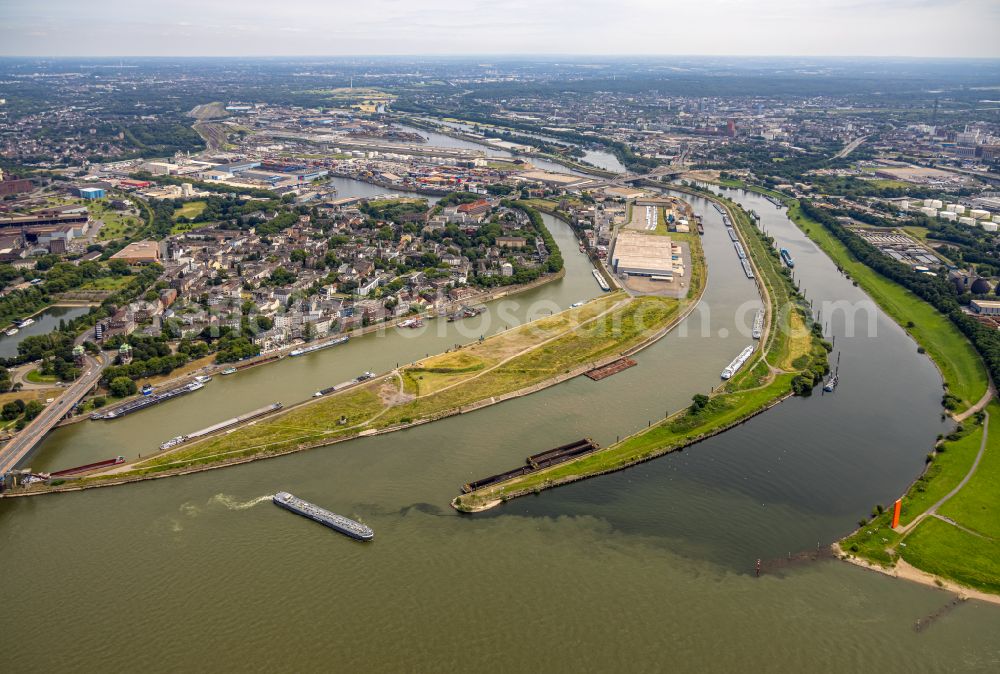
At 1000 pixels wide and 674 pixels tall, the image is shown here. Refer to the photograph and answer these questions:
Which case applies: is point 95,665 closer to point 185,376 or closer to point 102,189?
point 185,376

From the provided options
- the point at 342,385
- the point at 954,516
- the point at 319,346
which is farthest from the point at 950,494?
the point at 319,346

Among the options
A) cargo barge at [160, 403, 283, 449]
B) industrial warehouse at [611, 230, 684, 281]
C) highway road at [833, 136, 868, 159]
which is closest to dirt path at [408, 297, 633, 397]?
industrial warehouse at [611, 230, 684, 281]

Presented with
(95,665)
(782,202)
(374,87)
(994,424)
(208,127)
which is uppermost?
(374,87)

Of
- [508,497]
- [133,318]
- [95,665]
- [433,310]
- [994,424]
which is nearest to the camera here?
[95,665]

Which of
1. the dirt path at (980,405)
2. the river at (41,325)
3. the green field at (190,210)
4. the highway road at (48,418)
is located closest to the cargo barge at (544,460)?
the dirt path at (980,405)

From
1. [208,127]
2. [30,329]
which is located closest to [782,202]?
[30,329]

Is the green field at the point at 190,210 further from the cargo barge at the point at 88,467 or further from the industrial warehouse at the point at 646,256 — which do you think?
the cargo barge at the point at 88,467
